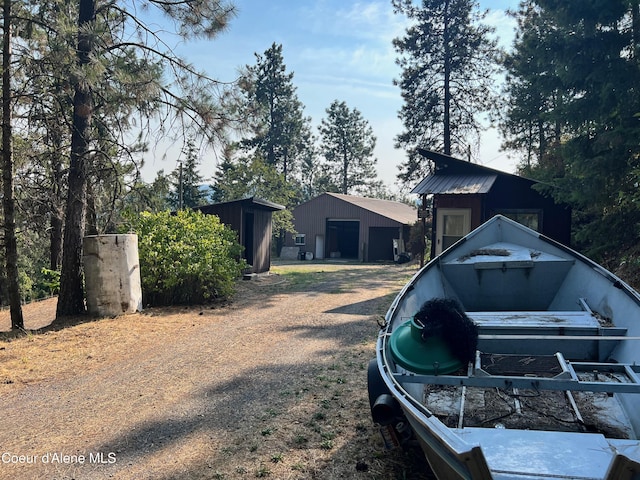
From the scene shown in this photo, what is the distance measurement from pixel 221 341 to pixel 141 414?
275 centimetres

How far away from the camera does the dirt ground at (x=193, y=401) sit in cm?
333

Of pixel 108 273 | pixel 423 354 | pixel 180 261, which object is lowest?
pixel 423 354

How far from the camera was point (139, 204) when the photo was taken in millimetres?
9227

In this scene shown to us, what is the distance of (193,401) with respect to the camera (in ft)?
14.9

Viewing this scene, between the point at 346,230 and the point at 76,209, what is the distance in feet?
81.4

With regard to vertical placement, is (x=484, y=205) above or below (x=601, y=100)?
below

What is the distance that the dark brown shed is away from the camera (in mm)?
14859

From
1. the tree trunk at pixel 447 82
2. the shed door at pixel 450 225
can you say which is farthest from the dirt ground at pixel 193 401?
the tree trunk at pixel 447 82

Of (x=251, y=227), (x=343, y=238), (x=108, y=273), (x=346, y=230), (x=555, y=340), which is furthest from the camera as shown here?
(x=343, y=238)

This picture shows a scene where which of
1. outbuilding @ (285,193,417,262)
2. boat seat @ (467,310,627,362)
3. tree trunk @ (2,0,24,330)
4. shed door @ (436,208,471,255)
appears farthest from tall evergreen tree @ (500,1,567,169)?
tree trunk @ (2,0,24,330)

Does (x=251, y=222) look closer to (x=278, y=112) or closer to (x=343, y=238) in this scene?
(x=343, y=238)

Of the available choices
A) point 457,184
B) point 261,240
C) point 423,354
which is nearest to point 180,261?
point 261,240

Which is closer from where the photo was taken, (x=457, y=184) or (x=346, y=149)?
(x=457, y=184)

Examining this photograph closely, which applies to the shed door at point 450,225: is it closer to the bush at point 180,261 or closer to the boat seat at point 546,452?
the bush at point 180,261
